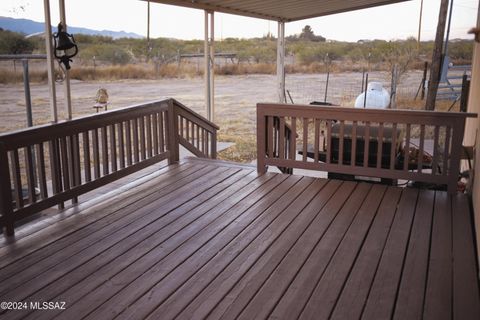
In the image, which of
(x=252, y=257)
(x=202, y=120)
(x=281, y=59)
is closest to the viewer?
(x=252, y=257)

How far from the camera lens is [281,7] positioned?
7215 millimetres

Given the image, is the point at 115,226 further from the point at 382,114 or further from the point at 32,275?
the point at 382,114

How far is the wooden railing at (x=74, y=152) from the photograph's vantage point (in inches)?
116

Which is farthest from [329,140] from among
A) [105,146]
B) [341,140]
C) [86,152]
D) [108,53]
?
[108,53]

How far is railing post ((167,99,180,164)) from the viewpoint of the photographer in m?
4.82

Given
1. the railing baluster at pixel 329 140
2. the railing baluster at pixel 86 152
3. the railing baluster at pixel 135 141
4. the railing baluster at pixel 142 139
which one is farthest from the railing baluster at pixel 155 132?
the railing baluster at pixel 329 140

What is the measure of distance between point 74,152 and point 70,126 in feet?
0.74

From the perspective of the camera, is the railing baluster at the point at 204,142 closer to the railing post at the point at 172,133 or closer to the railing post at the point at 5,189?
the railing post at the point at 172,133

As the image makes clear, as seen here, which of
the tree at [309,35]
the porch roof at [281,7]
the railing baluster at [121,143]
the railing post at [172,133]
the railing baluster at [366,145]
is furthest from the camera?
the tree at [309,35]

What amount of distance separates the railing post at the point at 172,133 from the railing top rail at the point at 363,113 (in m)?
0.99

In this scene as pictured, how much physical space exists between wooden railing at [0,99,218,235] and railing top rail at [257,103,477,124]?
113 cm

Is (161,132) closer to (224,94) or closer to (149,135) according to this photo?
(149,135)

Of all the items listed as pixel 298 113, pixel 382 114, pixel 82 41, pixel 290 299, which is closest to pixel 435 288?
pixel 290 299

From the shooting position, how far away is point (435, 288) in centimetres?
228
